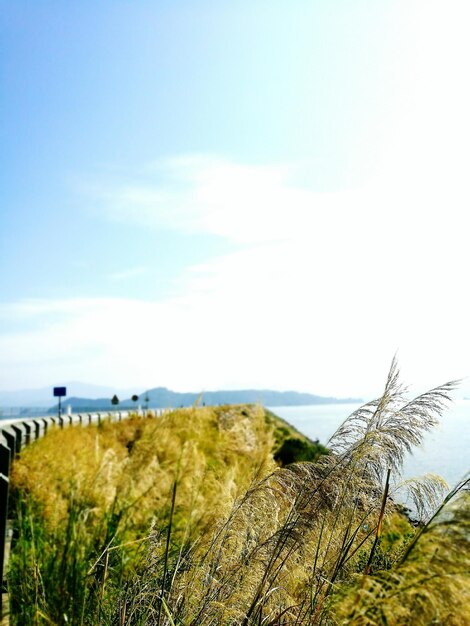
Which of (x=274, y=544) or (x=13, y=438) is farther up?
(x=13, y=438)

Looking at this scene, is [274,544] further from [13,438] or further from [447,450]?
[13,438]

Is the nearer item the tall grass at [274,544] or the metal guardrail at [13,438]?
the tall grass at [274,544]

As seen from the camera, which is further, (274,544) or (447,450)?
(447,450)

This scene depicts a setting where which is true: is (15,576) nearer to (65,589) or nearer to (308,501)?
(65,589)

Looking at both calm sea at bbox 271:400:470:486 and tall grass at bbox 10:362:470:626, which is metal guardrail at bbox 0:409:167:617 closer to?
tall grass at bbox 10:362:470:626

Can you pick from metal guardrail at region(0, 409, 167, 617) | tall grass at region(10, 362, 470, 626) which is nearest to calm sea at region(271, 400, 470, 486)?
tall grass at region(10, 362, 470, 626)

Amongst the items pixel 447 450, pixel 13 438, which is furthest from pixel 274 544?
pixel 13 438

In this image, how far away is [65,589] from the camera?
3.49m

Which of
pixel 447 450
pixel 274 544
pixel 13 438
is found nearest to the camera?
pixel 274 544

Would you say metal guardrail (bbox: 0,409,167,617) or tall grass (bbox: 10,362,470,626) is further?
metal guardrail (bbox: 0,409,167,617)

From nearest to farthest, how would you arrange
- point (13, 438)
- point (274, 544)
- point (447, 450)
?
point (274, 544) < point (447, 450) < point (13, 438)

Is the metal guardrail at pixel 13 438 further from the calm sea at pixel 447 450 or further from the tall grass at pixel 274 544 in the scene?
the calm sea at pixel 447 450

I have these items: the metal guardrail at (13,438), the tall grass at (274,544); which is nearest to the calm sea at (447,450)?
the tall grass at (274,544)

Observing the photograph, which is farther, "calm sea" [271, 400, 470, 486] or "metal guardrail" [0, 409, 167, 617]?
"metal guardrail" [0, 409, 167, 617]
